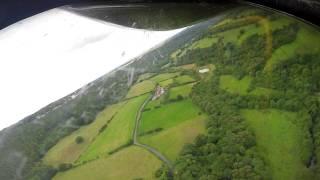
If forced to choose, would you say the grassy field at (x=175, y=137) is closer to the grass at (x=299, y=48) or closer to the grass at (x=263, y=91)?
the grass at (x=263, y=91)

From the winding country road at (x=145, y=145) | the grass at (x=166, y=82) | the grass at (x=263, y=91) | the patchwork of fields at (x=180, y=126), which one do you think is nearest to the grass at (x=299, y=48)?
the patchwork of fields at (x=180, y=126)

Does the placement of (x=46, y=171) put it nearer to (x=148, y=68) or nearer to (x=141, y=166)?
(x=141, y=166)

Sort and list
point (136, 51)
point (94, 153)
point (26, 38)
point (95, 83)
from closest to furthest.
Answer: point (94, 153), point (95, 83), point (136, 51), point (26, 38)

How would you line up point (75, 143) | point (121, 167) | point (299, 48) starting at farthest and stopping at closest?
point (299, 48) < point (75, 143) < point (121, 167)

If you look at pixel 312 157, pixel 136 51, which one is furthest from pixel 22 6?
pixel 312 157

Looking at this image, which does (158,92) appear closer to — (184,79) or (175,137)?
(184,79)

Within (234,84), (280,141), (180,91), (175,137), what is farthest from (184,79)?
(280,141)
